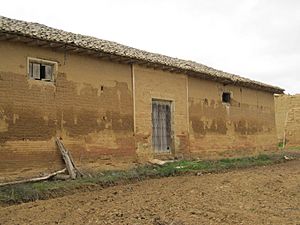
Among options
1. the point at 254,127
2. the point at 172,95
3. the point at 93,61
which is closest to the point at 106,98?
the point at 93,61

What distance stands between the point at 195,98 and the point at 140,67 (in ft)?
10.2

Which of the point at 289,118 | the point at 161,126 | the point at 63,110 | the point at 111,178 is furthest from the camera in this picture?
the point at 289,118

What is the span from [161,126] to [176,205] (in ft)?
22.1

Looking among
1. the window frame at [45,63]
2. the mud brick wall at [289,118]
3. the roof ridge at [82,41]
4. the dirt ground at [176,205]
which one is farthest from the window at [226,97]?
the mud brick wall at [289,118]

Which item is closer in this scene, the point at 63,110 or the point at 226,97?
the point at 63,110

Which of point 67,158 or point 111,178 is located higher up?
point 67,158

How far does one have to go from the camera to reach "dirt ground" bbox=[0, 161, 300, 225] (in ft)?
19.8

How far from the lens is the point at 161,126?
13.6 m

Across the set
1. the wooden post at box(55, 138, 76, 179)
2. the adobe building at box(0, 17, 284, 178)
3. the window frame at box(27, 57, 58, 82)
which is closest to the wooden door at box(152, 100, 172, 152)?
the adobe building at box(0, 17, 284, 178)

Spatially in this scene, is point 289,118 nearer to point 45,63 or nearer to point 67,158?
point 67,158

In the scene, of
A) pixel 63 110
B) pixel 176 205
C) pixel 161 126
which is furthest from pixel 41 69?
pixel 176 205

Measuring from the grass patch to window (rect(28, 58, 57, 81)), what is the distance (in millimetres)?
2724

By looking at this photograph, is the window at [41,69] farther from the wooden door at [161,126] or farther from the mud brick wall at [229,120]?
the mud brick wall at [229,120]

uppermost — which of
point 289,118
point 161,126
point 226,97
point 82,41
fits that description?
point 82,41
